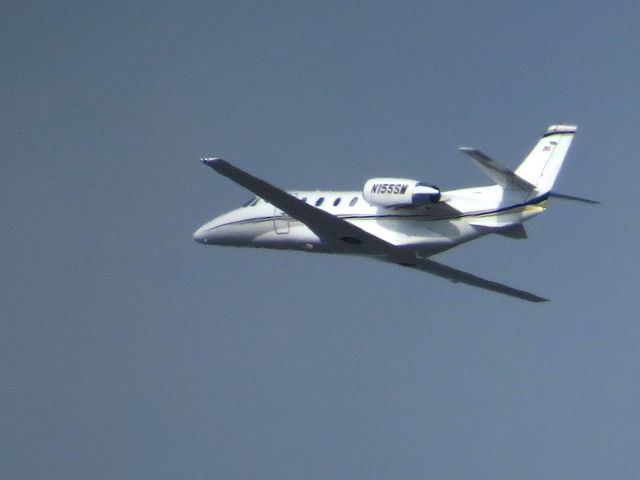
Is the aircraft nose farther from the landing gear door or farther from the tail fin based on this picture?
the tail fin

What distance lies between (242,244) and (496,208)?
10.5 metres

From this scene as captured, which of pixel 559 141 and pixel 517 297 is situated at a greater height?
pixel 559 141

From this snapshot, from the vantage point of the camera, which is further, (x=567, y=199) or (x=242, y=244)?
(x=242, y=244)

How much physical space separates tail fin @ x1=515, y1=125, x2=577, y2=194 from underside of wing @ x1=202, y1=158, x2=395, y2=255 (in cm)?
528

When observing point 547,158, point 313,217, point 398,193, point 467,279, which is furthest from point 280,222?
point 547,158

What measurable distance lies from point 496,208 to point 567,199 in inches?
92.5

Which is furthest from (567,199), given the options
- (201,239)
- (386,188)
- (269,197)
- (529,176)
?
(201,239)

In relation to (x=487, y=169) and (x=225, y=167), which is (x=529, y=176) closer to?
(x=487, y=169)

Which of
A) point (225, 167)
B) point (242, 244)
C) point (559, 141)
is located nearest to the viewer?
point (225, 167)

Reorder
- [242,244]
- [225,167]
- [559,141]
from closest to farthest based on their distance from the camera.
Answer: [225,167] → [559,141] → [242,244]

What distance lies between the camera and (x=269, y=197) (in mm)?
60062

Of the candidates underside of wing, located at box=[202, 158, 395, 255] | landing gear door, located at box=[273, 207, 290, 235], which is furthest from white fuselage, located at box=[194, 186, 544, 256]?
underside of wing, located at box=[202, 158, 395, 255]

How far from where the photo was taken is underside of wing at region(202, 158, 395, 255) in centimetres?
5894

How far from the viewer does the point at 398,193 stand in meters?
60.8
